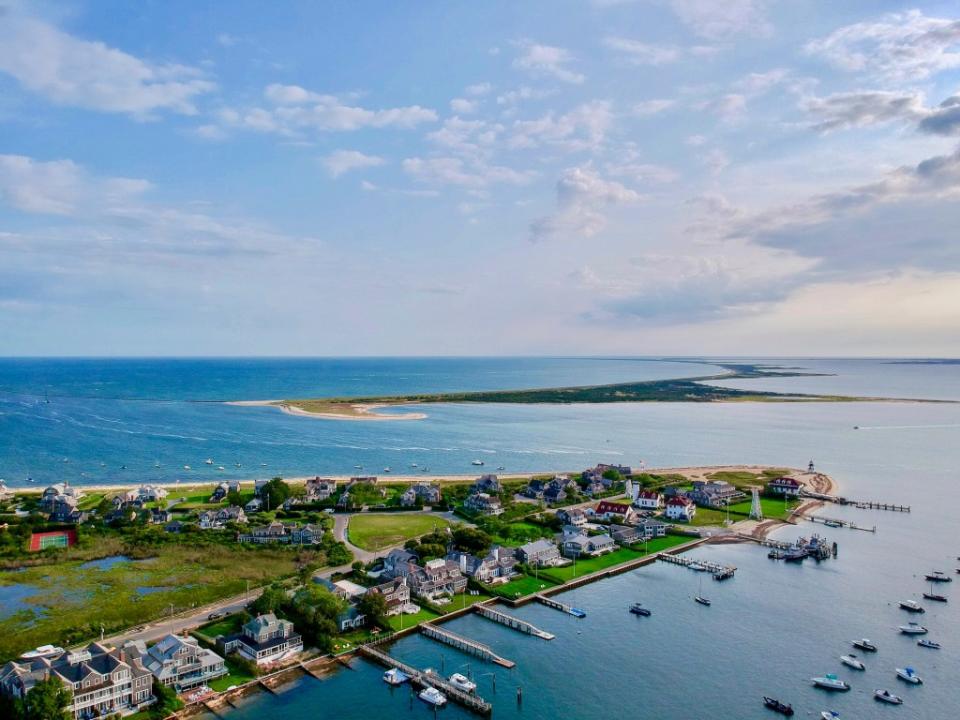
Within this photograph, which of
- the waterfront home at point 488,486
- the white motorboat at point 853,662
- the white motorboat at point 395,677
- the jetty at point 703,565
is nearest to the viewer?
the white motorboat at point 395,677

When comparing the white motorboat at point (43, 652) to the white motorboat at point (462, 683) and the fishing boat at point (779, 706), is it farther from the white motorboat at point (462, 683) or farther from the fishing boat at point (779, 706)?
the fishing boat at point (779, 706)

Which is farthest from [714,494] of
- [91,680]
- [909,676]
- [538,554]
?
[91,680]

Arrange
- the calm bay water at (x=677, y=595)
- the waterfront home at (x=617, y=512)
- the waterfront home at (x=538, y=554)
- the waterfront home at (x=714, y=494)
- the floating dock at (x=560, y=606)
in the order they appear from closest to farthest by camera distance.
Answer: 1. the calm bay water at (x=677, y=595)
2. the floating dock at (x=560, y=606)
3. the waterfront home at (x=538, y=554)
4. the waterfront home at (x=617, y=512)
5. the waterfront home at (x=714, y=494)

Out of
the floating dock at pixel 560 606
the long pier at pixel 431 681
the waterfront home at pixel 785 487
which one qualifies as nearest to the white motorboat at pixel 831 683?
the floating dock at pixel 560 606

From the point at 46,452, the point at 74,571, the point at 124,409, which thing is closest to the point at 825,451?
the point at 74,571

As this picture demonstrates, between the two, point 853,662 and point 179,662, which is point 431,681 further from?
point 853,662

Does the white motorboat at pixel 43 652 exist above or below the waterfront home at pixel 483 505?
below
